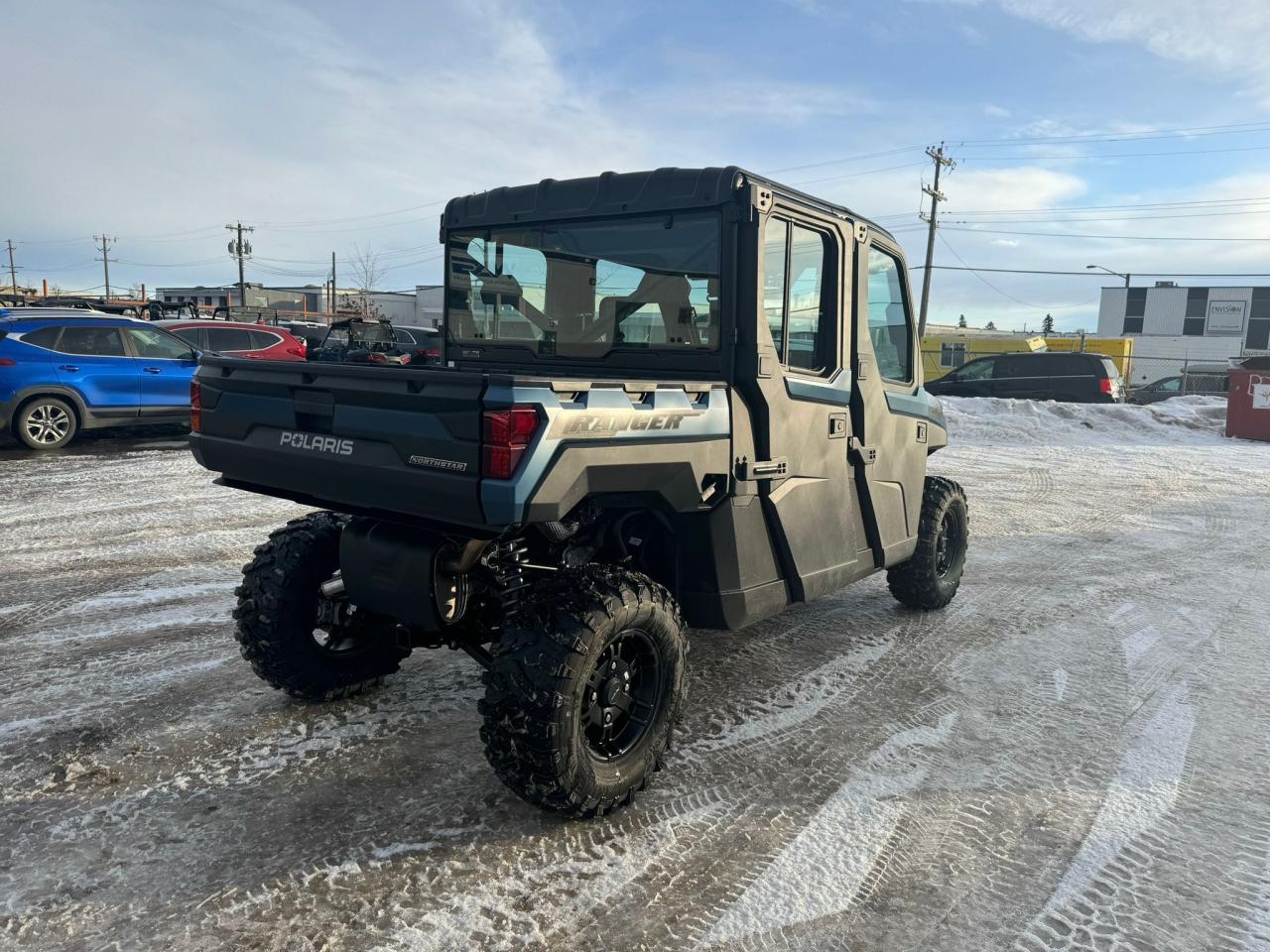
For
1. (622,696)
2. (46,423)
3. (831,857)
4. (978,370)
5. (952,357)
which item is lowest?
(831,857)

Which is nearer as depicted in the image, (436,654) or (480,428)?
(480,428)

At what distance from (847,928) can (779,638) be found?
250 cm

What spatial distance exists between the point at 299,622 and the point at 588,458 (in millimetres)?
1708

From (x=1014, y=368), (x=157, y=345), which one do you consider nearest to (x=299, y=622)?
(x=157, y=345)

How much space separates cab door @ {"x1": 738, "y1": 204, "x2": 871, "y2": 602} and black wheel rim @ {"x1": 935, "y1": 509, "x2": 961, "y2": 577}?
139cm

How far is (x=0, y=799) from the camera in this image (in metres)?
3.10

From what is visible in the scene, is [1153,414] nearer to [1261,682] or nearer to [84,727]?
[1261,682]

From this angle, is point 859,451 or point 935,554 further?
point 935,554

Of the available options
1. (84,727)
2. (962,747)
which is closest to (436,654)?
(84,727)

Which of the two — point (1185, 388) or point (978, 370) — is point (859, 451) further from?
point (1185, 388)

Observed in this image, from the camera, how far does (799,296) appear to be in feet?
12.7

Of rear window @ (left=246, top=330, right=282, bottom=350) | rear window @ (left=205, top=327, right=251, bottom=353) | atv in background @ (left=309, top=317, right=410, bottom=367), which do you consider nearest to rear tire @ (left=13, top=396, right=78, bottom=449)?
rear window @ (left=205, top=327, right=251, bottom=353)

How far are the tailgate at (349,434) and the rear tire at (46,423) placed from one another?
9076 mm

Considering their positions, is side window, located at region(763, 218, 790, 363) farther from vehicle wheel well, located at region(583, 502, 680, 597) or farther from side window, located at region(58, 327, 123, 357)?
side window, located at region(58, 327, 123, 357)
